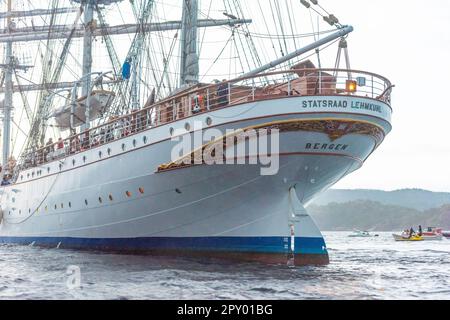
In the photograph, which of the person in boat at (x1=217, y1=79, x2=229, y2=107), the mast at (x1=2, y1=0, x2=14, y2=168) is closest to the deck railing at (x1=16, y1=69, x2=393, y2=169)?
the person in boat at (x1=217, y1=79, x2=229, y2=107)

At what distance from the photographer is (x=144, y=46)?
99.2ft

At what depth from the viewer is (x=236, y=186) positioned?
18.0 metres

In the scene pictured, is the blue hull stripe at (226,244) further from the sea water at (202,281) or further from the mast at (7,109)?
the mast at (7,109)

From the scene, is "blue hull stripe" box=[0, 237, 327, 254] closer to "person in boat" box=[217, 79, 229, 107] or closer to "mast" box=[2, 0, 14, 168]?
"person in boat" box=[217, 79, 229, 107]

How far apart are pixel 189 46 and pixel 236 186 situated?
6.57 m

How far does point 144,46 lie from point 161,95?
114 inches

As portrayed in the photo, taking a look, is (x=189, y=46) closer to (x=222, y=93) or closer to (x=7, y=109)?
(x=222, y=93)

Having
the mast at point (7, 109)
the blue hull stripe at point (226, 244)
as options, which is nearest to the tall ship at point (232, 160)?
the blue hull stripe at point (226, 244)

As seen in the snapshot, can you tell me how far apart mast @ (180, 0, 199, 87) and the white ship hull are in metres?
3.48

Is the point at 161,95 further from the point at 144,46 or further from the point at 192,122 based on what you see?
the point at 192,122

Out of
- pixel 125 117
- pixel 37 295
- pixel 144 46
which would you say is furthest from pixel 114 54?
pixel 37 295


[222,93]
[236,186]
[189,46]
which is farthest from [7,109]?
[236,186]

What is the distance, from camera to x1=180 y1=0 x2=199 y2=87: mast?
21.8 metres

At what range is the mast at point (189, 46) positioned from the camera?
21844mm
